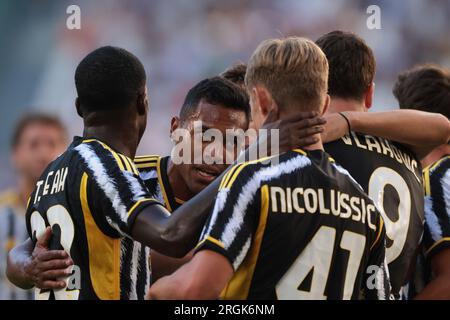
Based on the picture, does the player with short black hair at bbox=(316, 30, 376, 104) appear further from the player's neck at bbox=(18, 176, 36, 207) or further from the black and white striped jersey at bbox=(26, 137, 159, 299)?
the player's neck at bbox=(18, 176, 36, 207)

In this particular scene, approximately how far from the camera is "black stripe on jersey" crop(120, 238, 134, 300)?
11.1 feet

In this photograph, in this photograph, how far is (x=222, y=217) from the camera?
286 centimetres

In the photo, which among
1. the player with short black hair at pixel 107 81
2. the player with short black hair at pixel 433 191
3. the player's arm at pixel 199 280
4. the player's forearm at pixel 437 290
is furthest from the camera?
the player with short black hair at pixel 433 191

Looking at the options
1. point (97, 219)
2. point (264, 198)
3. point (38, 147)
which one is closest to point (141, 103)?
point (97, 219)

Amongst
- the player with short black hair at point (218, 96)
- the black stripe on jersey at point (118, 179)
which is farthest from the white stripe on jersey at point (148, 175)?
the black stripe on jersey at point (118, 179)

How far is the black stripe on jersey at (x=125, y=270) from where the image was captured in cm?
339

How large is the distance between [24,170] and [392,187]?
6397 mm

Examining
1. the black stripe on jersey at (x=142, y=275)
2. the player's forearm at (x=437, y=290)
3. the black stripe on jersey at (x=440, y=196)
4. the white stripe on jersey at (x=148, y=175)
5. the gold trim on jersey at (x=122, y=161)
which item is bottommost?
the player's forearm at (x=437, y=290)

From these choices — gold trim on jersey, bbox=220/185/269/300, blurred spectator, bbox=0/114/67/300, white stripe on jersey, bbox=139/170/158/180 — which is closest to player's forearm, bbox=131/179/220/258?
gold trim on jersey, bbox=220/185/269/300

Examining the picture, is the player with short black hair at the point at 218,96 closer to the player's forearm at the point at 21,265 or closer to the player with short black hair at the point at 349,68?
the player with short black hair at the point at 349,68

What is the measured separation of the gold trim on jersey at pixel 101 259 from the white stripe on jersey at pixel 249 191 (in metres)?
0.66

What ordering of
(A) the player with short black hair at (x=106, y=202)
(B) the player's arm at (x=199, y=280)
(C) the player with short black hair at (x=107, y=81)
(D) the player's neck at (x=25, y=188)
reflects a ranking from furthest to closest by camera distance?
(D) the player's neck at (x=25, y=188) → (C) the player with short black hair at (x=107, y=81) → (A) the player with short black hair at (x=106, y=202) → (B) the player's arm at (x=199, y=280)

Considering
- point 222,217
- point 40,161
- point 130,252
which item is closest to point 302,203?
point 222,217
